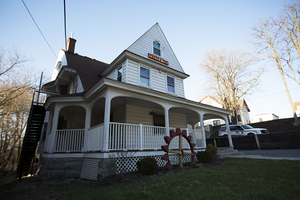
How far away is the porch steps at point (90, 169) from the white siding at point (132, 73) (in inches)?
184

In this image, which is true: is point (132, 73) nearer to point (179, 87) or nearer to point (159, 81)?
point (159, 81)

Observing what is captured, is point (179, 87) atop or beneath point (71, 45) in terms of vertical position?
beneath

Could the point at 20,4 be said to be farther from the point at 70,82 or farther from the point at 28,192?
the point at 28,192

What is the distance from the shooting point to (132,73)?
32.7 feet

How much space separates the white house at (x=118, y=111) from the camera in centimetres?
693

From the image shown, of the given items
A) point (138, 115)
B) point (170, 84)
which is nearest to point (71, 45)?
point (170, 84)

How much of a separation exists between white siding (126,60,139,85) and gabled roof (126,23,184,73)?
110cm

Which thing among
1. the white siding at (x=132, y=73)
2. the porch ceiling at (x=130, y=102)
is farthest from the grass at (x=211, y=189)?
the white siding at (x=132, y=73)

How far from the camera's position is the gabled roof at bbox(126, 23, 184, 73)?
11.1 m

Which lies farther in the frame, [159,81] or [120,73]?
[159,81]

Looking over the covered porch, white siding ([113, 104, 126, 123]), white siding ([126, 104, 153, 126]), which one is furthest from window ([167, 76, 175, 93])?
white siding ([113, 104, 126, 123])

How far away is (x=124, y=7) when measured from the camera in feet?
27.8

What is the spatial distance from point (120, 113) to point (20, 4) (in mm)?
6833

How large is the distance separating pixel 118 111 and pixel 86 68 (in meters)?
4.86
